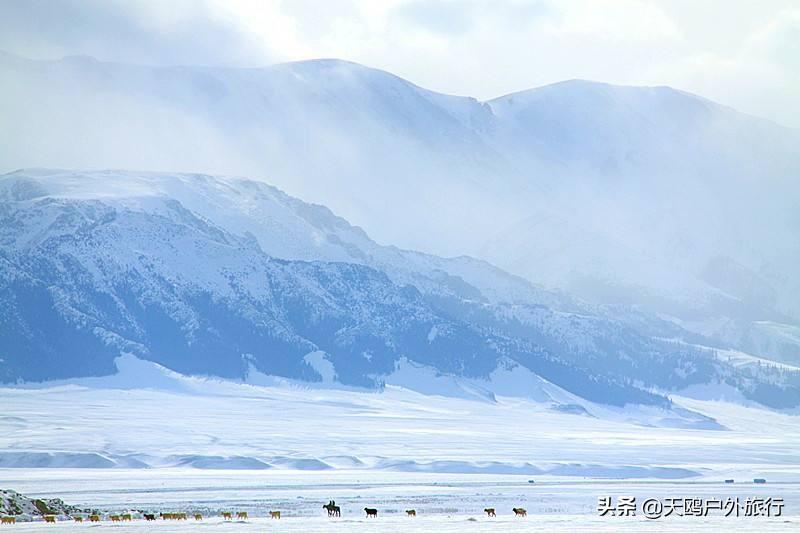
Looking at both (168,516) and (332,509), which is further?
(332,509)

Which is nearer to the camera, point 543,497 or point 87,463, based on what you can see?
point 543,497

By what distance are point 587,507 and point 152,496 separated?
38.1 meters

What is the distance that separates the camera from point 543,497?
129m

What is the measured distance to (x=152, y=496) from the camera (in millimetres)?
→ 125562

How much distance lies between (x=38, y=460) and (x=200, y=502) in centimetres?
8113

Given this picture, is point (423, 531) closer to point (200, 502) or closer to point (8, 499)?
point (8, 499)

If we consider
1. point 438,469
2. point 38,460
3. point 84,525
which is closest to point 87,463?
point 38,460

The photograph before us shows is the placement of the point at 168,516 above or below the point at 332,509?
above

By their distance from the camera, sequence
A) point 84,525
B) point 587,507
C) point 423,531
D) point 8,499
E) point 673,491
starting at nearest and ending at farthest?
point 423,531
point 84,525
point 8,499
point 587,507
point 673,491

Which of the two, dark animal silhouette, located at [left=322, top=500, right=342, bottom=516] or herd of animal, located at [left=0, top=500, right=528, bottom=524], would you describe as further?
dark animal silhouette, located at [left=322, top=500, right=342, bottom=516]

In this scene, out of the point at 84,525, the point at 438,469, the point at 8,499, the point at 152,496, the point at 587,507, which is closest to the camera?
the point at 84,525

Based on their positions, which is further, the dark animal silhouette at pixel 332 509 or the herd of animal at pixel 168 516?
the dark animal silhouette at pixel 332 509

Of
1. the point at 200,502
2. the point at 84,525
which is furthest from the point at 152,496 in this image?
the point at 84,525

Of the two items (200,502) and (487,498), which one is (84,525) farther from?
(487,498)
